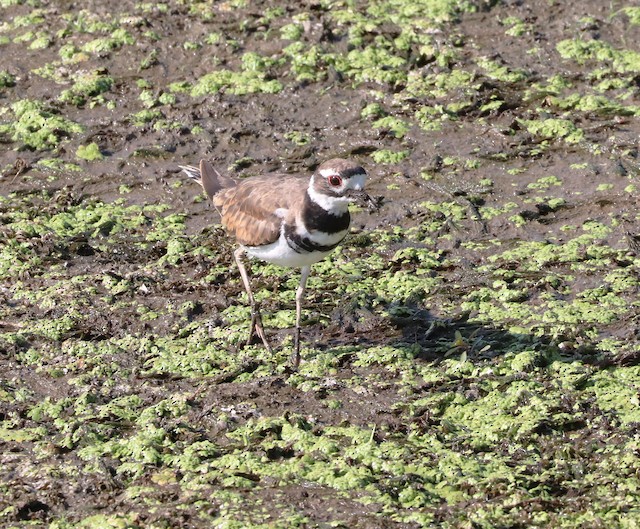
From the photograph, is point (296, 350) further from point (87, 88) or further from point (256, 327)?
point (87, 88)

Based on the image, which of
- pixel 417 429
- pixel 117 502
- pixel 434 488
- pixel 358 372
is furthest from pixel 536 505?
pixel 117 502

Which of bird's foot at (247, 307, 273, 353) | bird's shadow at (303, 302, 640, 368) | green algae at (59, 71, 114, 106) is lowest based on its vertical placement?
bird's shadow at (303, 302, 640, 368)

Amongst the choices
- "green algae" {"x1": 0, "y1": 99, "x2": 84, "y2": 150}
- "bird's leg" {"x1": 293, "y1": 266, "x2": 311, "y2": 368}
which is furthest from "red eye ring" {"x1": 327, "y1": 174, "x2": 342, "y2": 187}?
"green algae" {"x1": 0, "y1": 99, "x2": 84, "y2": 150}

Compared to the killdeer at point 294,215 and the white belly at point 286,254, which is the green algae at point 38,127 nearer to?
the killdeer at point 294,215

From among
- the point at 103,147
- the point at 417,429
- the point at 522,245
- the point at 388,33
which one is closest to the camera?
the point at 417,429

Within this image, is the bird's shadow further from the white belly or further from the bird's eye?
the bird's eye

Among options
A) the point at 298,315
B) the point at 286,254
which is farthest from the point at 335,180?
the point at 298,315

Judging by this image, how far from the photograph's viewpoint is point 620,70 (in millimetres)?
11047

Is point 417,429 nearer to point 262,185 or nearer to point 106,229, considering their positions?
point 262,185

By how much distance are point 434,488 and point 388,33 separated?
21.9 feet

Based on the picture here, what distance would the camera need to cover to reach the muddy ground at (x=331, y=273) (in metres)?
6.43

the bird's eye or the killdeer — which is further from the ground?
the bird's eye

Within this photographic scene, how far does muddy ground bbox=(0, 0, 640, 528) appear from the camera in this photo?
6434 millimetres

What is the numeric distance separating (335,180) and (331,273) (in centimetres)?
181
